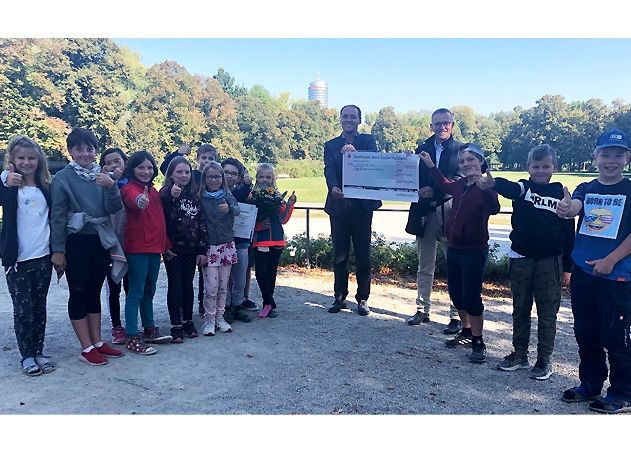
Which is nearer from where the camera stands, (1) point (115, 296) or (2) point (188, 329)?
(1) point (115, 296)

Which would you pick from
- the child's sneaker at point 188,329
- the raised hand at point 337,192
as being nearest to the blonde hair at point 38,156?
the child's sneaker at point 188,329

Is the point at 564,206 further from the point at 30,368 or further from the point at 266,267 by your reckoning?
the point at 30,368

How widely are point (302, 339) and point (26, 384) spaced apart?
2.50 meters

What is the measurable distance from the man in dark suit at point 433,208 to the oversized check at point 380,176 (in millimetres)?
124

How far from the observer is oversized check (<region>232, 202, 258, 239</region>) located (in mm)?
5441

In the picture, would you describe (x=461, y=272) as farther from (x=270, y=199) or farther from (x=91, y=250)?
(x=91, y=250)

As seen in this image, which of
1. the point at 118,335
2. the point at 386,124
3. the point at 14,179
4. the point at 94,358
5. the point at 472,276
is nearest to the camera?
the point at 14,179

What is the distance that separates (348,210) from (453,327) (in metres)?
1.82

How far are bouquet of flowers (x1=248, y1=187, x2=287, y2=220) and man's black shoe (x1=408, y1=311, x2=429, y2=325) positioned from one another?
2.09 meters

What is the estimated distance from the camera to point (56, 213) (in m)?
3.97

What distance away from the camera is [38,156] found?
4.08m

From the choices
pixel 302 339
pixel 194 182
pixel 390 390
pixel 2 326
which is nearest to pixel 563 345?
pixel 390 390

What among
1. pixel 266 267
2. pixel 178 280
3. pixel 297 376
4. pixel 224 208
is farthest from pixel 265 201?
pixel 297 376

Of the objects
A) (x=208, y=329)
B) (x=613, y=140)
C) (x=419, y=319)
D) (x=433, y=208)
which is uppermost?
(x=613, y=140)
